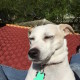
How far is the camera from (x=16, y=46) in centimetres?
539

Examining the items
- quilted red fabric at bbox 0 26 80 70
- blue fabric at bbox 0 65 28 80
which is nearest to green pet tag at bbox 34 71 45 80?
blue fabric at bbox 0 65 28 80

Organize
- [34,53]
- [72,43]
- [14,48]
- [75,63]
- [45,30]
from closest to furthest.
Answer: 1. [34,53]
2. [45,30]
3. [75,63]
4. [14,48]
5. [72,43]

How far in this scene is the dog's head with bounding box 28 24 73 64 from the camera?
3.21 m

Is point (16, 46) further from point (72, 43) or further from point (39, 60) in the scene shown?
point (39, 60)

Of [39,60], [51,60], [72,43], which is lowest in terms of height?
[72,43]

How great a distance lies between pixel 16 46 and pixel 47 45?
2101 mm

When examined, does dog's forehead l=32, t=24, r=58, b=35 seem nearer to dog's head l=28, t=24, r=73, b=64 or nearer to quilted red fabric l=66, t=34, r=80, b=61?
dog's head l=28, t=24, r=73, b=64

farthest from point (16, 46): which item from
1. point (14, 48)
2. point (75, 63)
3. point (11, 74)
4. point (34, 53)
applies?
point (34, 53)

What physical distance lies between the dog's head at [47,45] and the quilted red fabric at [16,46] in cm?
157

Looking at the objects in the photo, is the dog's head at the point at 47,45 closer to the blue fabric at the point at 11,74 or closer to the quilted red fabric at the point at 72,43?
the blue fabric at the point at 11,74

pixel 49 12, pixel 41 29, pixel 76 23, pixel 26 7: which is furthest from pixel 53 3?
pixel 41 29

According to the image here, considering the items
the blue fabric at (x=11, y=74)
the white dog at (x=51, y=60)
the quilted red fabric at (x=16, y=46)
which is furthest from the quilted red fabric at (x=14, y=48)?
the white dog at (x=51, y=60)

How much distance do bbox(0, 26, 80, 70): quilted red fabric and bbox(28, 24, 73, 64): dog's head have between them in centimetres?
157

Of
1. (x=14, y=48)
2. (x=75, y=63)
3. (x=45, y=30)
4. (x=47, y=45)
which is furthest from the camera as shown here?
(x=14, y=48)
